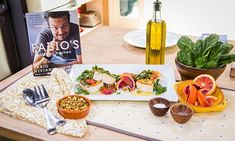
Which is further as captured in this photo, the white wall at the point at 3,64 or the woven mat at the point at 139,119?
the white wall at the point at 3,64

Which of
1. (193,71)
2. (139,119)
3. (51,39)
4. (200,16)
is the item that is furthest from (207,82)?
(200,16)

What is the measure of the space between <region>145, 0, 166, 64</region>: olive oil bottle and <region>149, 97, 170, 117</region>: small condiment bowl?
0.30 metres

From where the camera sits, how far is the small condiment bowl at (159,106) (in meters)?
0.77

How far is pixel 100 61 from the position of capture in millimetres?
1167

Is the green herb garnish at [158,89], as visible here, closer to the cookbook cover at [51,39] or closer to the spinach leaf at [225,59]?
the spinach leaf at [225,59]

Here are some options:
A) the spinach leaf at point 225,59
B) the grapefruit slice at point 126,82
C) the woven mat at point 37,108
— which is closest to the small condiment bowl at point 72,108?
the woven mat at point 37,108

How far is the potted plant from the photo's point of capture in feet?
2.87

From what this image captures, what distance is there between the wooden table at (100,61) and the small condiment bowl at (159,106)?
0.38 ft

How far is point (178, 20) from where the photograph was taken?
8.52 ft

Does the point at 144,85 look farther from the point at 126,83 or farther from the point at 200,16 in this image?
the point at 200,16

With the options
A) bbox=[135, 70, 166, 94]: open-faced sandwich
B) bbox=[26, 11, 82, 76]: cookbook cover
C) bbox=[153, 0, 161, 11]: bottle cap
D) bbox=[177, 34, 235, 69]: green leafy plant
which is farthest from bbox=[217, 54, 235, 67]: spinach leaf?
bbox=[26, 11, 82, 76]: cookbook cover

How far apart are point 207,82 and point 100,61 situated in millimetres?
487

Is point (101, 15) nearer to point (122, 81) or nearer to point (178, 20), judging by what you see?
point (178, 20)

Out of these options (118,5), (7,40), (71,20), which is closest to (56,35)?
(71,20)
